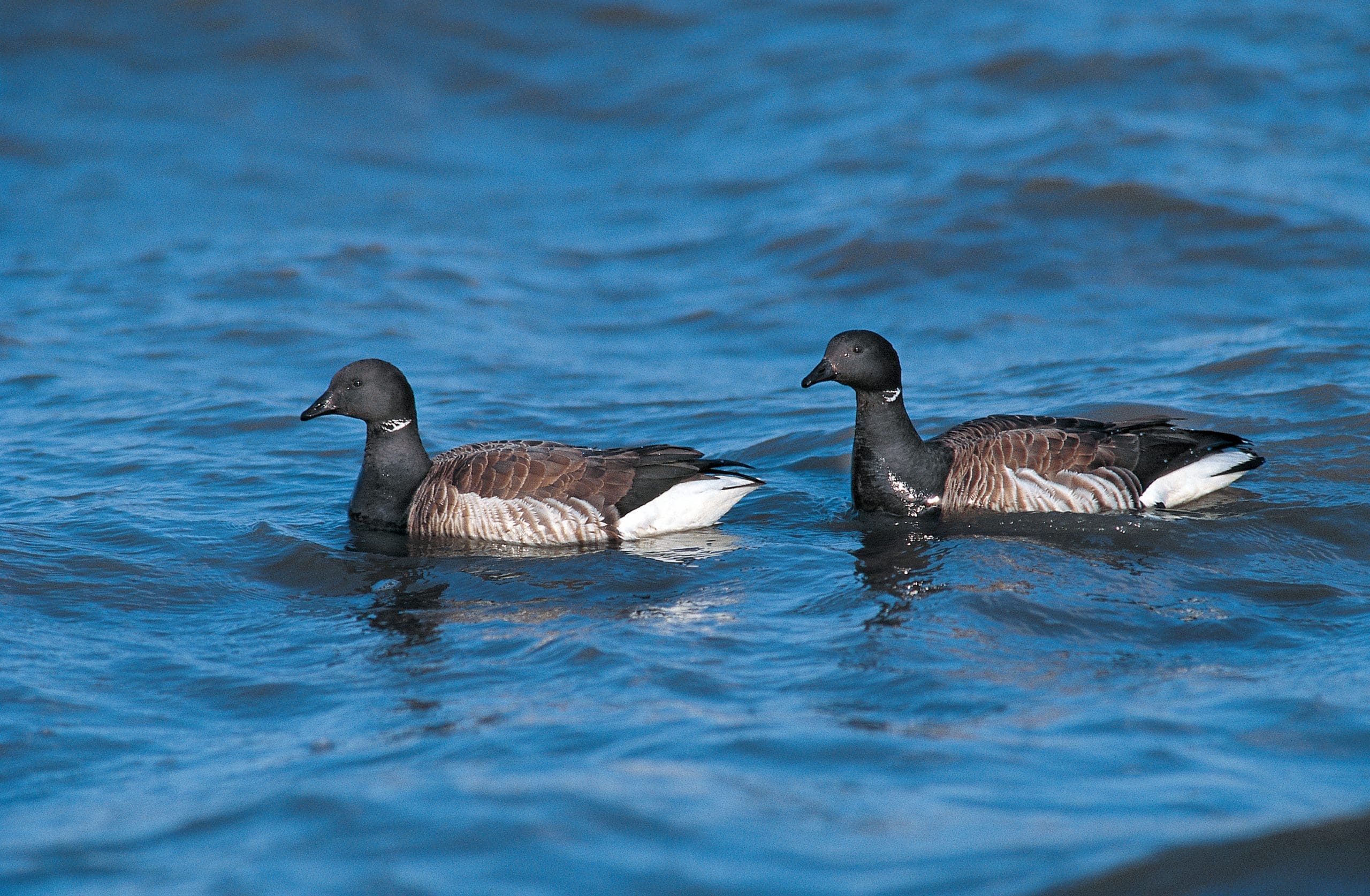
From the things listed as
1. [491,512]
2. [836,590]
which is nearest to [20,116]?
[491,512]

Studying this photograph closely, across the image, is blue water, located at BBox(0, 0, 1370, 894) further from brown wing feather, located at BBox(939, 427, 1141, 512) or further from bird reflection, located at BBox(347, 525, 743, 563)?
brown wing feather, located at BBox(939, 427, 1141, 512)

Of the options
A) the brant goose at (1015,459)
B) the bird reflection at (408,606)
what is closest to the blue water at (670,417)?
the bird reflection at (408,606)

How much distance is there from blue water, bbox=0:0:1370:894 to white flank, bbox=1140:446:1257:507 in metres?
0.15

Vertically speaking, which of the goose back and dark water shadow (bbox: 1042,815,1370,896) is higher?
the goose back

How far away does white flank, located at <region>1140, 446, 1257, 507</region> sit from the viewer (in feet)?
32.3

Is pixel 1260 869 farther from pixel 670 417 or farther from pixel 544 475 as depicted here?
pixel 670 417

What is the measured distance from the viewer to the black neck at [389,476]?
393 inches

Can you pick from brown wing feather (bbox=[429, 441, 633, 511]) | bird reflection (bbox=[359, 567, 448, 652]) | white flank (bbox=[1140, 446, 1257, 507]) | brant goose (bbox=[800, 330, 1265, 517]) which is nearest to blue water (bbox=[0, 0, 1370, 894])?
bird reflection (bbox=[359, 567, 448, 652])

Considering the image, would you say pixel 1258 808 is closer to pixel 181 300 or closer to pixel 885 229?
pixel 885 229

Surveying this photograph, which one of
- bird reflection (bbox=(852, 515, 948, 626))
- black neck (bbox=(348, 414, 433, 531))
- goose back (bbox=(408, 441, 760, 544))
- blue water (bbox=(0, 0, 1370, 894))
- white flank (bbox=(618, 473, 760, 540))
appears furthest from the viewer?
black neck (bbox=(348, 414, 433, 531))

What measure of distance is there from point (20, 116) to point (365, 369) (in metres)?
14.8

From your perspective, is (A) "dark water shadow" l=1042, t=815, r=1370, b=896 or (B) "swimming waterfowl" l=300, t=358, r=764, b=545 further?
(B) "swimming waterfowl" l=300, t=358, r=764, b=545

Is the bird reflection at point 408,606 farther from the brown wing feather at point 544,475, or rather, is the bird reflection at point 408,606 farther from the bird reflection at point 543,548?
the brown wing feather at point 544,475

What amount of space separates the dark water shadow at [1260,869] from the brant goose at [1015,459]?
449cm
